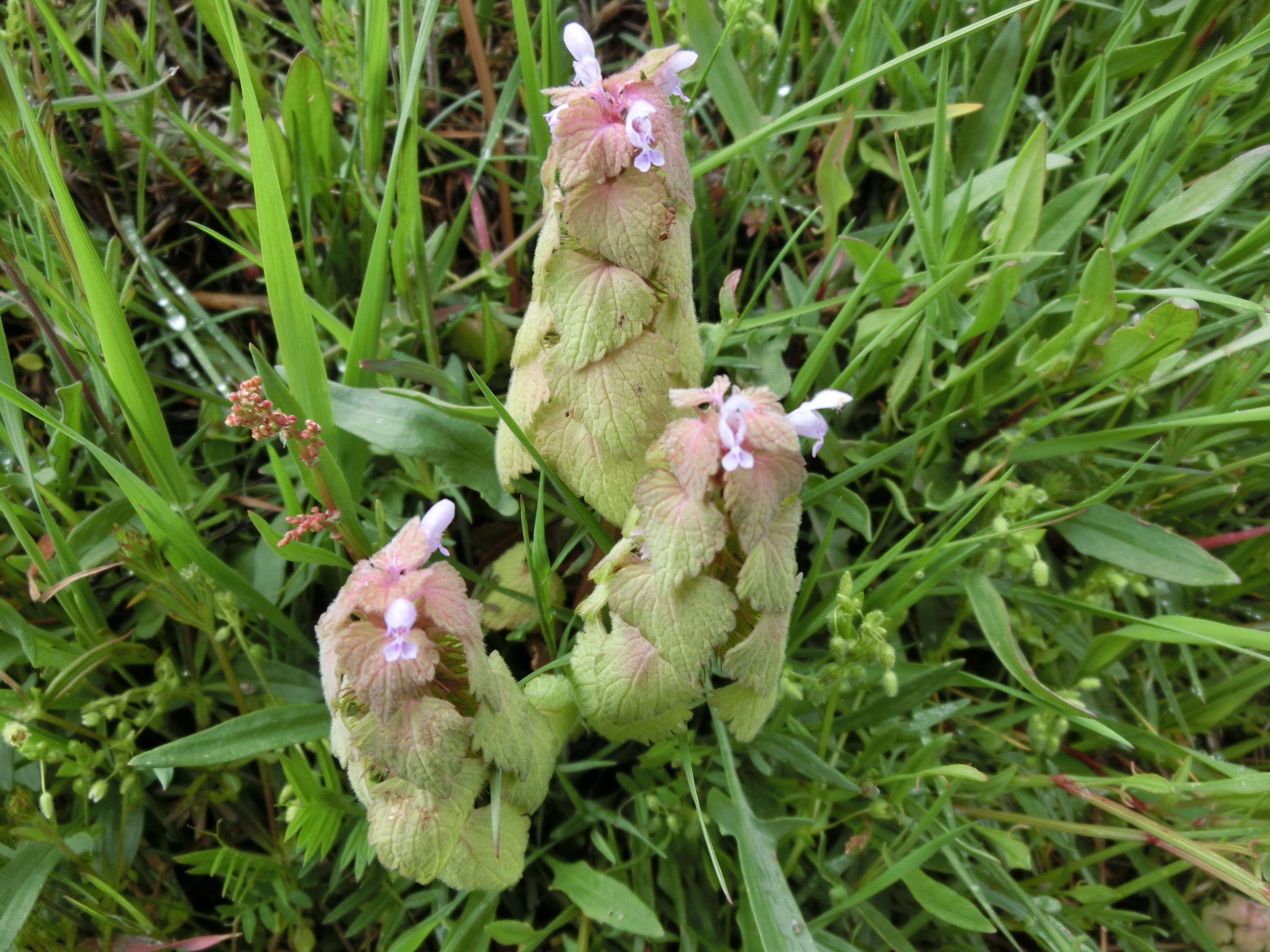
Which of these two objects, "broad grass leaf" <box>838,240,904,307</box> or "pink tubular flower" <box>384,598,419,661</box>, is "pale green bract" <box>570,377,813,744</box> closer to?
"pink tubular flower" <box>384,598,419,661</box>

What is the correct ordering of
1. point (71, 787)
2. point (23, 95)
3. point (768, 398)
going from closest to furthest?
point (768, 398), point (23, 95), point (71, 787)

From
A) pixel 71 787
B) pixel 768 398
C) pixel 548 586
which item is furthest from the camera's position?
pixel 71 787

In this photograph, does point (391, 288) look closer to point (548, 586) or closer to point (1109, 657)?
point (548, 586)

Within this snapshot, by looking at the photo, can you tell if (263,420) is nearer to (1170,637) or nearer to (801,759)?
(801,759)

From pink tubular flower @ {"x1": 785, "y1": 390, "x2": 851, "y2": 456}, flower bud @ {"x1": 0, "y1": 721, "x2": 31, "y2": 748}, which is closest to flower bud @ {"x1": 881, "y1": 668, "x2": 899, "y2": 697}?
pink tubular flower @ {"x1": 785, "y1": 390, "x2": 851, "y2": 456}

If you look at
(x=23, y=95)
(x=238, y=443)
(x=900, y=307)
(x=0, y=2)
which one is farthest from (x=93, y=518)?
(x=900, y=307)

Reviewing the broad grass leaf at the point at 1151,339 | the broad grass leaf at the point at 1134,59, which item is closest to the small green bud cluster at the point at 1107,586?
the broad grass leaf at the point at 1151,339

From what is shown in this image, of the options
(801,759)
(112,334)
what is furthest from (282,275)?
(801,759)
